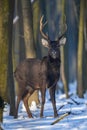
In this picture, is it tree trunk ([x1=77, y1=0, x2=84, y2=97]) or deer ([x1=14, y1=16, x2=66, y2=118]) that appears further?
tree trunk ([x1=77, y1=0, x2=84, y2=97])

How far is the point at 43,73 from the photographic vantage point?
14914 mm

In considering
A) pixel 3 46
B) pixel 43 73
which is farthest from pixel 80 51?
pixel 3 46

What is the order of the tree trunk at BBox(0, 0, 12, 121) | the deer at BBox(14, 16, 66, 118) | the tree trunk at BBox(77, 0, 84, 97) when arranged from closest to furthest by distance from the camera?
the tree trunk at BBox(0, 0, 12, 121)
the deer at BBox(14, 16, 66, 118)
the tree trunk at BBox(77, 0, 84, 97)

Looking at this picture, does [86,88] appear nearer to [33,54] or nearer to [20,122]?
[33,54]

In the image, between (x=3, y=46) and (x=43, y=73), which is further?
(x=43, y=73)

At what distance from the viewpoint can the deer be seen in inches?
584

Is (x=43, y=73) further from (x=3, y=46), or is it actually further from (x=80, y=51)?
(x=80, y=51)

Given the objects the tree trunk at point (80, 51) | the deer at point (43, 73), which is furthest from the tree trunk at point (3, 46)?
the tree trunk at point (80, 51)

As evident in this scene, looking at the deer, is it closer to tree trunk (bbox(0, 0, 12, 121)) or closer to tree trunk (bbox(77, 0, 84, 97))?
tree trunk (bbox(0, 0, 12, 121))

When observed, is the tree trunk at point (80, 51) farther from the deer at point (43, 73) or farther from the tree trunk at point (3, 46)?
the tree trunk at point (3, 46)

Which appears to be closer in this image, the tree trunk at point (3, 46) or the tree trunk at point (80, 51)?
the tree trunk at point (3, 46)

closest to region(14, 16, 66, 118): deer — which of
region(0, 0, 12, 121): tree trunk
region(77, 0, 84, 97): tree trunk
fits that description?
region(0, 0, 12, 121): tree trunk

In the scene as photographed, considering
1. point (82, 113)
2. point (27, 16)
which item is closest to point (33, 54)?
point (27, 16)

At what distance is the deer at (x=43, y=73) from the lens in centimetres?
1483
